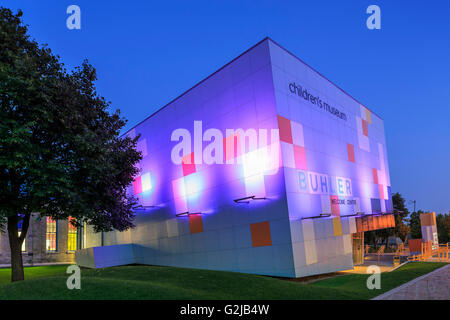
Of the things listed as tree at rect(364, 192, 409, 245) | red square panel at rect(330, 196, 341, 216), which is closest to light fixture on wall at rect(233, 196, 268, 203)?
red square panel at rect(330, 196, 341, 216)

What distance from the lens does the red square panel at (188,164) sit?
20.6m

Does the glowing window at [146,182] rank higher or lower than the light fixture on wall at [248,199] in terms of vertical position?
higher

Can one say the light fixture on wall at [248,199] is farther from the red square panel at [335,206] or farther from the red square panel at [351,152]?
the red square panel at [351,152]

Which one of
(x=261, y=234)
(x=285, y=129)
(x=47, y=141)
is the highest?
(x=285, y=129)

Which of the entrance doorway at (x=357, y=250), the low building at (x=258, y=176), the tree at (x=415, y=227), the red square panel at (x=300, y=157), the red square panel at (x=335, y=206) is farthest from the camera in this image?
the tree at (x=415, y=227)

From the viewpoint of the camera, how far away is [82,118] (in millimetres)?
13758

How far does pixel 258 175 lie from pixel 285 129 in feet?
8.66

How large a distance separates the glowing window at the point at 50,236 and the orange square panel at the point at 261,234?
3193 cm

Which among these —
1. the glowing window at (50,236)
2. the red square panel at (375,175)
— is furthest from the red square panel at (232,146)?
the glowing window at (50,236)

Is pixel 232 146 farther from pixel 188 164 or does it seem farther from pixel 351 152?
pixel 351 152

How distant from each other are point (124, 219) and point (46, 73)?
7.42 m

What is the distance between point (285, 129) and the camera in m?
16.2

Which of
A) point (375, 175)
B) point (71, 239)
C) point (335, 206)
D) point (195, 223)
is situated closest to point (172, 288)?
point (195, 223)
